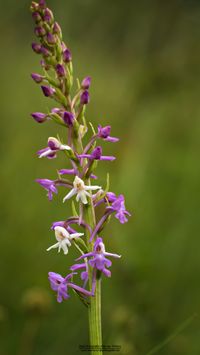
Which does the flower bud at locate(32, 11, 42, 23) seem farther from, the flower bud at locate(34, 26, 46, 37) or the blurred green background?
the blurred green background

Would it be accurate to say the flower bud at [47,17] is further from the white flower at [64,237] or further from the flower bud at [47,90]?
the white flower at [64,237]

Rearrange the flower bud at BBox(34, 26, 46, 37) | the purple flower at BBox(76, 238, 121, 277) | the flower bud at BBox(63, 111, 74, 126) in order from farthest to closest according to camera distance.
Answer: the flower bud at BBox(34, 26, 46, 37)
the flower bud at BBox(63, 111, 74, 126)
the purple flower at BBox(76, 238, 121, 277)

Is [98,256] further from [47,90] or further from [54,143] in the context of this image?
[47,90]

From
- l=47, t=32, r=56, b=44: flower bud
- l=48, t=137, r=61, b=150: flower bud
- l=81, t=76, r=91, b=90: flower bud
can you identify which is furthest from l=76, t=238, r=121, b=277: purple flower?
l=47, t=32, r=56, b=44: flower bud

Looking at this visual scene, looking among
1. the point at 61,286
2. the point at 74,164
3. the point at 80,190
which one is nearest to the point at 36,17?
the point at 74,164

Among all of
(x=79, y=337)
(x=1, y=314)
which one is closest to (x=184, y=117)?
(x=79, y=337)
